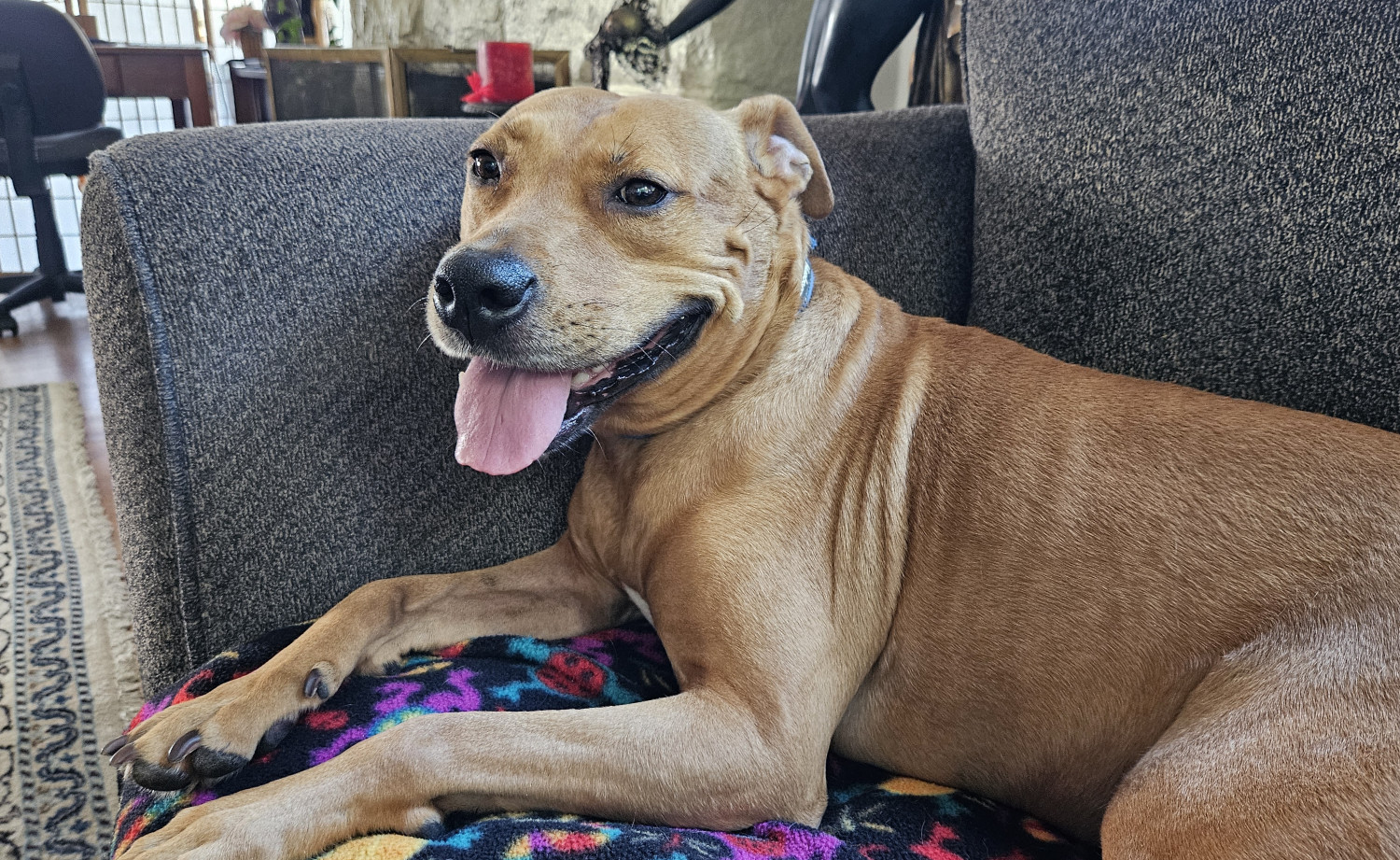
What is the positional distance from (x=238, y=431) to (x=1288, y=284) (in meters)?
1.77

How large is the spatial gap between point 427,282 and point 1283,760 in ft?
4.97

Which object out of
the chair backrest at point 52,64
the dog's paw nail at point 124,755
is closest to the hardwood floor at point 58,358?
the chair backrest at point 52,64

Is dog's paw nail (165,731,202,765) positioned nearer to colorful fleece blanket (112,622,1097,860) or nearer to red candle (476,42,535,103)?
colorful fleece blanket (112,622,1097,860)

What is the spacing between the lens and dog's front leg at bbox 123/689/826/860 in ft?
3.60

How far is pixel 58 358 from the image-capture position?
4934 millimetres

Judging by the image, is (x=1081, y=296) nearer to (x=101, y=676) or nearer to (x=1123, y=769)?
(x=1123, y=769)

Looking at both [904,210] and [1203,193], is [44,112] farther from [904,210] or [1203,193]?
[1203,193]

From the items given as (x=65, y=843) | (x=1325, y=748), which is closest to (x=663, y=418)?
(x=1325, y=748)

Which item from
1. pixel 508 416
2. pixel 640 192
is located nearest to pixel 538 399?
pixel 508 416

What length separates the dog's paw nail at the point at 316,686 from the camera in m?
1.35

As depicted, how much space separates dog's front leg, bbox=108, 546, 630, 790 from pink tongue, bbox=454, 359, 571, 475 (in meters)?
0.34

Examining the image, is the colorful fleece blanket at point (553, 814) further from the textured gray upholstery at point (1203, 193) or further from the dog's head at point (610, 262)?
the textured gray upholstery at point (1203, 193)

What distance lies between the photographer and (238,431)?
1.51 m

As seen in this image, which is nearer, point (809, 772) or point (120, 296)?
point (809, 772)
